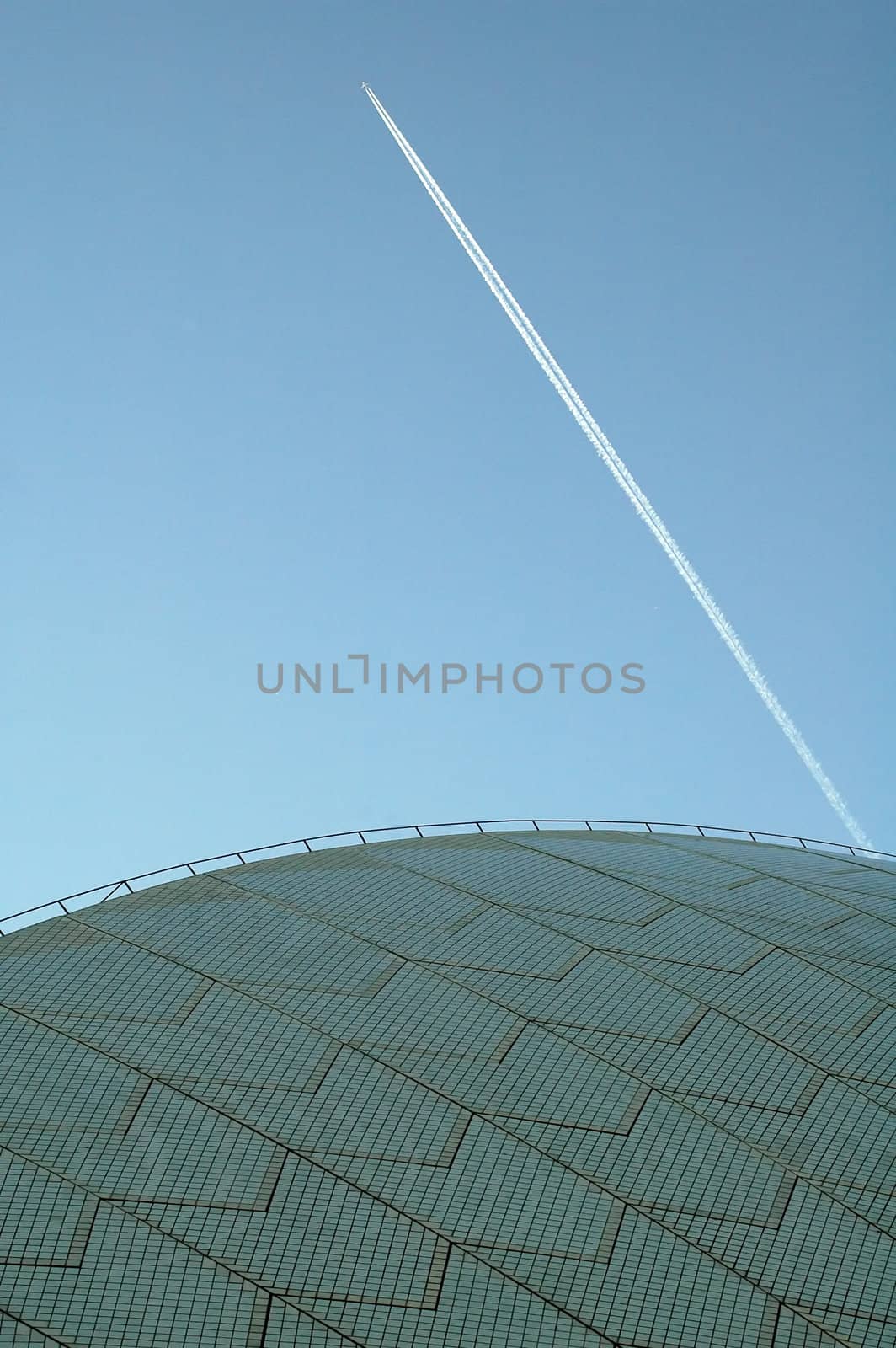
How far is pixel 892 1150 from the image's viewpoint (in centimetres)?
3031

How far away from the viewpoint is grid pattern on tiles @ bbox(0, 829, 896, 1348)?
90.2ft

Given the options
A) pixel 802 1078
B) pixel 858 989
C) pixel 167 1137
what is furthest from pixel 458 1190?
pixel 858 989

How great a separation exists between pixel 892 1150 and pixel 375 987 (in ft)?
48.7

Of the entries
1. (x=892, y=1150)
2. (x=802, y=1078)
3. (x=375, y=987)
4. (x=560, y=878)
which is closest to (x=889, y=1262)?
(x=892, y=1150)

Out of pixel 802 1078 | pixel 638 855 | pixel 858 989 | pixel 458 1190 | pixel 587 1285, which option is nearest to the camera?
pixel 587 1285

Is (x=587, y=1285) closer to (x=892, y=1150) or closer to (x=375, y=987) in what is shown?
(x=892, y=1150)

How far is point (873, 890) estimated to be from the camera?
4491cm

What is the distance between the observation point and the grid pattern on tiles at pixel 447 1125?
1082 inches

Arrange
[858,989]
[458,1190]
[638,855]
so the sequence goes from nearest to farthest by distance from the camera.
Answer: [458,1190] → [858,989] → [638,855]

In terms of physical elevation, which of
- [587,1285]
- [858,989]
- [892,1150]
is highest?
[858,989]

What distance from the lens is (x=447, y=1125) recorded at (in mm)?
31312

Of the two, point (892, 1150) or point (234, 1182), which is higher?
point (892, 1150)

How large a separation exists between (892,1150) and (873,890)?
51.8ft

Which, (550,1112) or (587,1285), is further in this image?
(550,1112)
